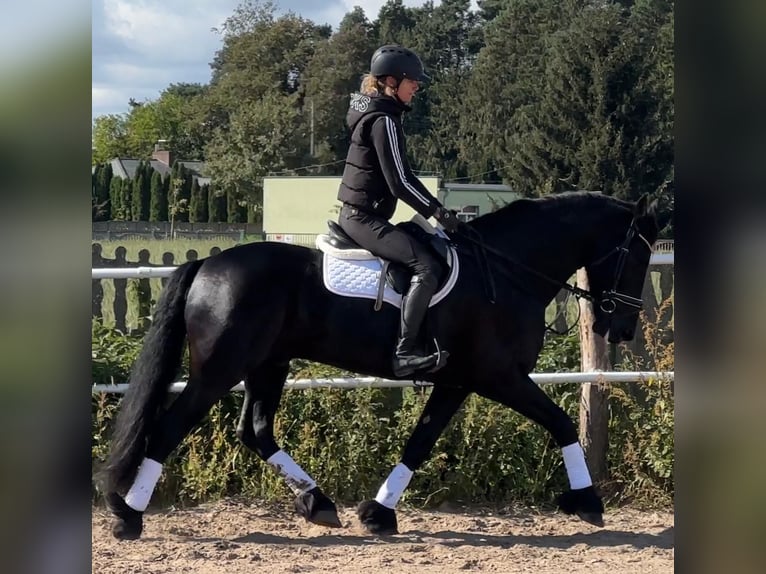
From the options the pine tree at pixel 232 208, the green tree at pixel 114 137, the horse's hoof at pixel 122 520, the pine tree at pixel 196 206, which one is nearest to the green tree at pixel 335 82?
the pine tree at pixel 232 208

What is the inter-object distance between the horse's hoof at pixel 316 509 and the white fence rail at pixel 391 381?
82cm

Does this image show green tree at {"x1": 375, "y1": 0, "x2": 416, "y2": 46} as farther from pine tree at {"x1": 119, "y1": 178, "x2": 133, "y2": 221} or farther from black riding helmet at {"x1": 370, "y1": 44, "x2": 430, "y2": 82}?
black riding helmet at {"x1": 370, "y1": 44, "x2": 430, "y2": 82}

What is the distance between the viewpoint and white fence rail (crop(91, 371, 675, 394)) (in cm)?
571

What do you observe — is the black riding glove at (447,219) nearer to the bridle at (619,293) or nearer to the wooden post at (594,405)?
the bridle at (619,293)

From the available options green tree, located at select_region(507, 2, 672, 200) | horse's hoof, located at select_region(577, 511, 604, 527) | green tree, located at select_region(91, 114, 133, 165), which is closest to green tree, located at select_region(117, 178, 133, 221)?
green tree, located at select_region(91, 114, 133, 165)

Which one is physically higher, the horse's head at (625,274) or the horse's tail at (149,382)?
the horse's head at (625,274)

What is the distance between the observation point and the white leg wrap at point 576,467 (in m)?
4.98

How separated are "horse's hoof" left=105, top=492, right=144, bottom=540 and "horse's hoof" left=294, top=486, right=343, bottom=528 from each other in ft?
3.21

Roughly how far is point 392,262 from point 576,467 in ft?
5.20

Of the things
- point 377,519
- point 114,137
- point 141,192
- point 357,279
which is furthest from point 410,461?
point 114,137

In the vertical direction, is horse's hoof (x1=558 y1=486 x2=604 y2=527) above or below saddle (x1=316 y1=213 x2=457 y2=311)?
below

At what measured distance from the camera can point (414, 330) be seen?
472cm
